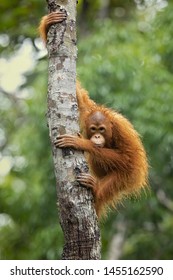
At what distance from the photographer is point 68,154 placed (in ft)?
14.5

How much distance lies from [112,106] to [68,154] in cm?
467

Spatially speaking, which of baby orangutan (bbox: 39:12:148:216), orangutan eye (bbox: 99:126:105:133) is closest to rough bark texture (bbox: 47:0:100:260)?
baby orangutan (bbox: 39:12:148:216)

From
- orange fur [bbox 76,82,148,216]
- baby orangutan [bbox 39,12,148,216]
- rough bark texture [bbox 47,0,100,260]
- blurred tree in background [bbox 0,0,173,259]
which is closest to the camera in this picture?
rough bark texture [bbox 47,0,100,260]

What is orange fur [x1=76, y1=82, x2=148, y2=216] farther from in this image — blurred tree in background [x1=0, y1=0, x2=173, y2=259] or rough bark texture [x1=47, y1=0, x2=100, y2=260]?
blurred tree in background [x1=0, y1=0, x2=173, y2=259]

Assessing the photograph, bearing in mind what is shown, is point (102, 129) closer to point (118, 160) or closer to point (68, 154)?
point (118, 160)

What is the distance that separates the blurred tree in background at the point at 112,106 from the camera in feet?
29.8

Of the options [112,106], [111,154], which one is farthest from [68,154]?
[112,106]

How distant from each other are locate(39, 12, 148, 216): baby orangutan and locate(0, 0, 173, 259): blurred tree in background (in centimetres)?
285

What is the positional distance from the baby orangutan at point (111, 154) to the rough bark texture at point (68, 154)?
3.18 ft

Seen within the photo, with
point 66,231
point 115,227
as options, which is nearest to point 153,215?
point 115,227

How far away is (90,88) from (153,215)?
8.35 feet

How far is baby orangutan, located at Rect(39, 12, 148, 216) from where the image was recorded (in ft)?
18.4

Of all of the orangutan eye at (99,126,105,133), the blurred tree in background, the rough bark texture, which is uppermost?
the blurred tree in background
